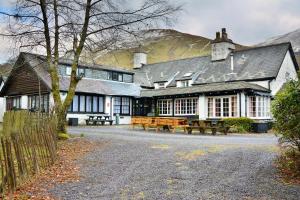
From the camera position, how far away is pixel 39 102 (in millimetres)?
33312

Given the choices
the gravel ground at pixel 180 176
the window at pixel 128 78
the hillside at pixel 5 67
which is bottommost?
the gravel ground at pixel 180 176

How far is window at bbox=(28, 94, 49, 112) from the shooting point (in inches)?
1332

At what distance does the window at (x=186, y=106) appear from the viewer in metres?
34.3

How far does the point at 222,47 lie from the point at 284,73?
801 centimetres

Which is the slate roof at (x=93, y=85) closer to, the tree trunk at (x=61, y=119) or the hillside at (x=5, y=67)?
the hillside at (x=5, y=67)

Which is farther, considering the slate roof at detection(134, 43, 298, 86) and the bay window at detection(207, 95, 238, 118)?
the slate roof at detection(134, 43, 298, 86)

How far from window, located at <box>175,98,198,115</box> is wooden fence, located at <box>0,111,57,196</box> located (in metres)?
22.2

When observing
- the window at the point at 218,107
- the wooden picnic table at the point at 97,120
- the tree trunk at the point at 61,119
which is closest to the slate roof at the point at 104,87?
the wooden picnic table at the point at 97,120

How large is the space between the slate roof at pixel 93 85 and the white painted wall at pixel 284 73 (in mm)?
13875

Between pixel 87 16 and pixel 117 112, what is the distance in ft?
66.4

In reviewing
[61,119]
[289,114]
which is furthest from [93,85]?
[289,114]

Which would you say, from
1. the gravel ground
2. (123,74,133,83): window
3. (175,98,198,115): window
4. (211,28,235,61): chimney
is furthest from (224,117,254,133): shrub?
(123,74,133,83): window

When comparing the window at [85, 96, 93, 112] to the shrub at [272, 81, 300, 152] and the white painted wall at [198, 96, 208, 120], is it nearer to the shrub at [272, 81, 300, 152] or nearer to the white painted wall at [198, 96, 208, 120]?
the white painted wall at [198, 96, 208, 120]

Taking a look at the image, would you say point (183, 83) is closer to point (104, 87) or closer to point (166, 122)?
point (104, 87)
